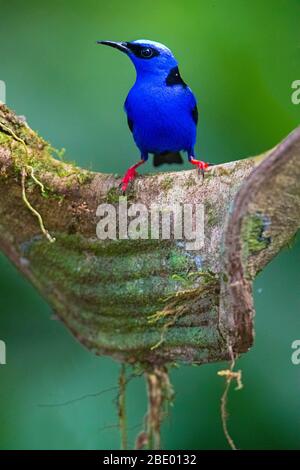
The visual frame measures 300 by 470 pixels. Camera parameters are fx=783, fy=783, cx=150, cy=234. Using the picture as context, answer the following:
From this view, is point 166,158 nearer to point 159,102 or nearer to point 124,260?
point 159,102

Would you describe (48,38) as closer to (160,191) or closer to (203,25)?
(203,25)

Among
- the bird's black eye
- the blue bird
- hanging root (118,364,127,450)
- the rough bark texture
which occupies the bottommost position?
hanging root (118,364,127,450)

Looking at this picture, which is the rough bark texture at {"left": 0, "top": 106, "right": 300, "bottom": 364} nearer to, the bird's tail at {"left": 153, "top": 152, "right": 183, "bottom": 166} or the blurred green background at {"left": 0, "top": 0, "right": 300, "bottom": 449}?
the blurred green background at {"left": 0, "top": 0, "right": 300, "bottom": 449}

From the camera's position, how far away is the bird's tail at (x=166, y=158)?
435cm

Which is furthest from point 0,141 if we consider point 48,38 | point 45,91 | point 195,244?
point 48,38

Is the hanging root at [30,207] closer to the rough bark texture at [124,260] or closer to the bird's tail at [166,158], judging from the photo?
the rough bark texture at [124,260]

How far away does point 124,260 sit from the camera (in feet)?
10.6

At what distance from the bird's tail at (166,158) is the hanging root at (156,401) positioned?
55.9 inches

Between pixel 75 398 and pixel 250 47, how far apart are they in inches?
82.9

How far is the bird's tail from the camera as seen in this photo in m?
4.35

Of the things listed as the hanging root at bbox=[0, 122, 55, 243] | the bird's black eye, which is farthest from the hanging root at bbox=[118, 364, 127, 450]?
the bird's black eye

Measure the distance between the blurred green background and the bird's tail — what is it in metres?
0.07

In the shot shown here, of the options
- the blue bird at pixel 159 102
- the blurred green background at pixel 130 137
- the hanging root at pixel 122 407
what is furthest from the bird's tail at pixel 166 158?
the hanging root at pixel 122 407

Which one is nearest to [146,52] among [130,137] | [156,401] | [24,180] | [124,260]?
[130,137]
